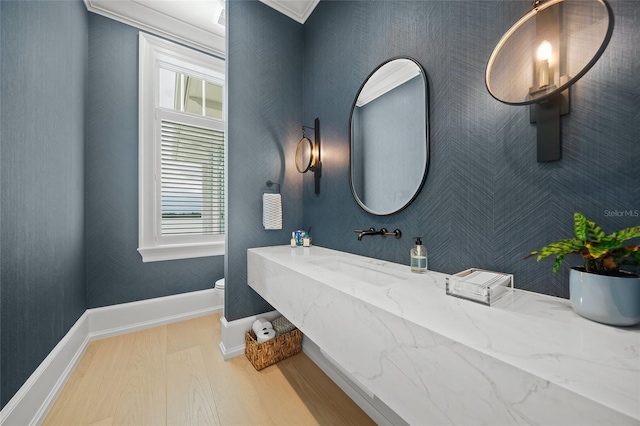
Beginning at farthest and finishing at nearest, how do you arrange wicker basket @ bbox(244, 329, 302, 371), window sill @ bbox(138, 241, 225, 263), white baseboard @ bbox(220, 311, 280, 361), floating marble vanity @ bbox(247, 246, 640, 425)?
1. window sill @ bbox(138, 241, 225, 263)
2. white baseboard @ bbox(220, 311, 280, 361)
3. wicker basket @ bbox(244, 329, 302, 371)
4. floating marble vanity @ bbox(247, 246, 640, 425)

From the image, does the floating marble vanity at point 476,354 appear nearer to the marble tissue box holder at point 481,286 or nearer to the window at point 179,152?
the marble tissue box holder at point 481,286

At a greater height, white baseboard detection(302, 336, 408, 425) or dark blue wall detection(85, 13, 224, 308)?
dark blue wall detection(85, 13, 224, 308)

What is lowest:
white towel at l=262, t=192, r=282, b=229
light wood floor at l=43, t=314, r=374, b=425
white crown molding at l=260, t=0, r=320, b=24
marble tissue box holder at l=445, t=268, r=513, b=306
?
light wood floor at l=43, t=314, r=374, b=425

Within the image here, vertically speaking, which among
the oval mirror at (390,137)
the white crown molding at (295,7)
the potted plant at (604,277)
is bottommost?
the potted plant at (604,277)

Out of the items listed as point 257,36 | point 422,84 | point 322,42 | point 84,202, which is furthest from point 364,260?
point 84,202

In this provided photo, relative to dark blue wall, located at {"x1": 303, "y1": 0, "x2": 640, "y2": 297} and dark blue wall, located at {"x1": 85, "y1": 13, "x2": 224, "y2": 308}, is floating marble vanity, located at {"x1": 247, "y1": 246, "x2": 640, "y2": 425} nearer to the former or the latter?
dark blue wall, located at {"x1": 303, "y1": 0, "x2": 640, "y2": 297}

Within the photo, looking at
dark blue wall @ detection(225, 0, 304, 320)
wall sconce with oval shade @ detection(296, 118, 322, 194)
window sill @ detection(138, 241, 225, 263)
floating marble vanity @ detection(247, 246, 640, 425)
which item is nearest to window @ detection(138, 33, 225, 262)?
window sill @ detection(138, 241, 225, 263)

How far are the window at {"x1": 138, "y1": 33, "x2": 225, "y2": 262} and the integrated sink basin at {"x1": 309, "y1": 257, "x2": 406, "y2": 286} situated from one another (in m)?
1.59

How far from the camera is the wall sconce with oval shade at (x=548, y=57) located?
69 centimetres

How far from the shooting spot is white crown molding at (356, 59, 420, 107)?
1.22 m

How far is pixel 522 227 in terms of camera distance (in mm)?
840

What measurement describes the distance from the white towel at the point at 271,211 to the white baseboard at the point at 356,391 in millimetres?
920

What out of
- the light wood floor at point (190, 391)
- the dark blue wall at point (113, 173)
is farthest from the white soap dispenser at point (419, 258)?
the dark blue wall at point (113, 173)

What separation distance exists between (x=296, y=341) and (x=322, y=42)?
236cm
